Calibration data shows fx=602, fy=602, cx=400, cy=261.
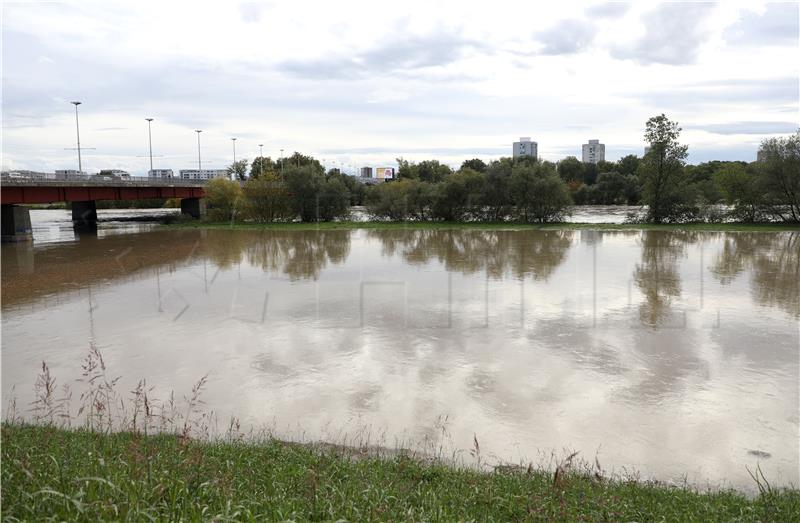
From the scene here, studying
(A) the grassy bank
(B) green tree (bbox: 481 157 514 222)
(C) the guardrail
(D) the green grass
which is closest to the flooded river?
(D) the green grass

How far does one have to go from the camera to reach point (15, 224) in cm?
4425

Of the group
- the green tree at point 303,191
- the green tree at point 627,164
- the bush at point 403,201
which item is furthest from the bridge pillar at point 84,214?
the green tree at point 627,164

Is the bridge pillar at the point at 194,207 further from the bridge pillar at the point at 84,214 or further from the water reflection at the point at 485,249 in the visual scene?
the water reflection at the point at 485,249

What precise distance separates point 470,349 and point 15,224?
42574 mm

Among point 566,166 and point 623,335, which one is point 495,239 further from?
point 566,166

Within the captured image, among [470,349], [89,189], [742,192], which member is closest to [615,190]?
[742,192]

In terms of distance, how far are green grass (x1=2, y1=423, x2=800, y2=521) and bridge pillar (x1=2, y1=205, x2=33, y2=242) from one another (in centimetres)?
4216

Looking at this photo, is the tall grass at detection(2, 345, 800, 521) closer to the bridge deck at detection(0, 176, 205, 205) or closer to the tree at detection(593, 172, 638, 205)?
the bridge deck at detection(0, 176, 205, 205)

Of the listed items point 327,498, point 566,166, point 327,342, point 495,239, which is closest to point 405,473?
point 327,498

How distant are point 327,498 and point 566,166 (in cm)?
12284

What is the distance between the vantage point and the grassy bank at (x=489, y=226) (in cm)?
5147

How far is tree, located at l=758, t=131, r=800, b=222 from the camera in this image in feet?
168

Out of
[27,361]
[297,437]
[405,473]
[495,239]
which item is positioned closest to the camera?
[405,473]

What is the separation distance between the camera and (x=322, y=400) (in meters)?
11.2
